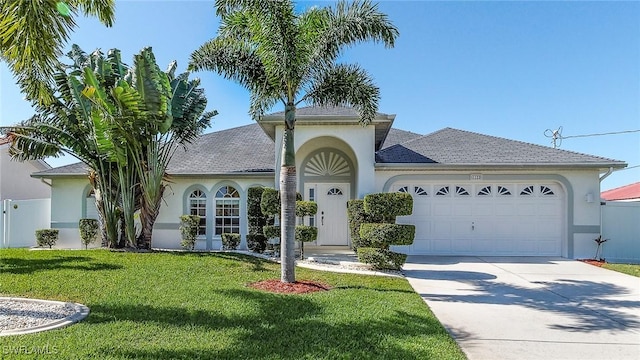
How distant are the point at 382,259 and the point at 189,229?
772cm

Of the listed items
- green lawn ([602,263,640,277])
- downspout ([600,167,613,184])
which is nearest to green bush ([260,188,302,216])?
green lawn ([602,263,640,277])

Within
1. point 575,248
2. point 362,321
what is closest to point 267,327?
point 362,321

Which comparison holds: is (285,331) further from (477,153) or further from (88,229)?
(88,229)

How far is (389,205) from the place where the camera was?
10.5 metres

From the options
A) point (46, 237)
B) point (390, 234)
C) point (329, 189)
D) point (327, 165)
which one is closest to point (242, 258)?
point (390, 234)

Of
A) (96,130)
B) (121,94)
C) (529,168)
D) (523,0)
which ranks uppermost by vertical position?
(523,0)

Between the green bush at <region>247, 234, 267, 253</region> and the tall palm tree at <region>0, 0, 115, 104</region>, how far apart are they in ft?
25.7

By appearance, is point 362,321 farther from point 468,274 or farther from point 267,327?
point 468,274

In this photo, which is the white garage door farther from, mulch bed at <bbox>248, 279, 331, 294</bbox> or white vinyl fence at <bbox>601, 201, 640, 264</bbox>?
mulch bed at <bbox>248, 279, 331, 294</bbox>

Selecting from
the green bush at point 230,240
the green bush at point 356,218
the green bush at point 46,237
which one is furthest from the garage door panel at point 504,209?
the green bush at point 46,237

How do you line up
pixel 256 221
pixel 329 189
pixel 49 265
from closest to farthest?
pixel 49 265, pixel 256 221, pixel 329 189

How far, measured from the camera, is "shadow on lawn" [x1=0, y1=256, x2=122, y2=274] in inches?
361

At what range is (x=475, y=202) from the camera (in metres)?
14.0

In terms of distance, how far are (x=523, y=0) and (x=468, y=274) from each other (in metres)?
8.77
